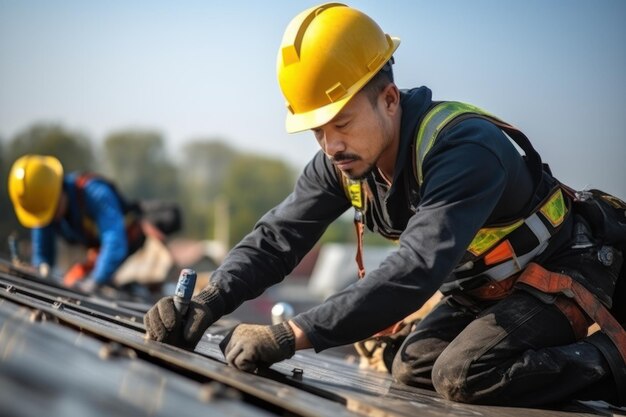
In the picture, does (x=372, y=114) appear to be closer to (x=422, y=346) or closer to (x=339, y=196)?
(x=339, y=196)

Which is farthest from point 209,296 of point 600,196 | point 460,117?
point 600,196

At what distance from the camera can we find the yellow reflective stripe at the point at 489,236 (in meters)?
3.38

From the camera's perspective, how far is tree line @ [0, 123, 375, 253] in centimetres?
5791

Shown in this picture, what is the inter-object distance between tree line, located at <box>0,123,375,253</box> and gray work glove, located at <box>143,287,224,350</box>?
177 feet

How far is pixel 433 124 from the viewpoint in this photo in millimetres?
3229

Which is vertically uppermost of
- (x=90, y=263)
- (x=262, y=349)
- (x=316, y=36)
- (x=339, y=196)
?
(x=316, y=36)

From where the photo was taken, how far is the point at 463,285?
11.7 feet

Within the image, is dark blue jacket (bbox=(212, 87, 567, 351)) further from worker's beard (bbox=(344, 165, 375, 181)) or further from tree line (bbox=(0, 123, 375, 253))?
tree line (bbox=(0, 123, 375, 253))

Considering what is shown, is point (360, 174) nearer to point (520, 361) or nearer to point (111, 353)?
point (520, 361)

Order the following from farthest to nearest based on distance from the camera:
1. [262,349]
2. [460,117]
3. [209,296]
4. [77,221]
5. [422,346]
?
[77,221] < [422,346] < [209,296] < [460,117] < [262,349]

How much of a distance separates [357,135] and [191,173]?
259 ft

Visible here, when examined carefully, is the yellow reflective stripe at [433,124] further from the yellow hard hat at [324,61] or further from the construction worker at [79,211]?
→ the construction worker at [79,211]

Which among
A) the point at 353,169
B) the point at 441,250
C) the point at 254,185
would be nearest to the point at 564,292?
the point at 441,250

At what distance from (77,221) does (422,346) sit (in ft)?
19.5
